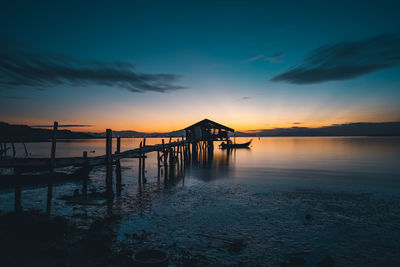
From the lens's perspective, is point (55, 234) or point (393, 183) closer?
point (55, 234)

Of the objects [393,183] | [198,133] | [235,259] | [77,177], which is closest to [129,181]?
[77,177]

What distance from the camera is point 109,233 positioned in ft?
26.3

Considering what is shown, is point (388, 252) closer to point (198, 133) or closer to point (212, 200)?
point (212, 200)

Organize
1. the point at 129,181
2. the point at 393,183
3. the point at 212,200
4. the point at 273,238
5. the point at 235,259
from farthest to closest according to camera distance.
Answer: the point at 129,181
the point at 393,183
the point at 212,200
the point at 273,238
the point at 235,259

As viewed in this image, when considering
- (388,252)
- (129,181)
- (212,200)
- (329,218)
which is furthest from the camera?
(129,181)

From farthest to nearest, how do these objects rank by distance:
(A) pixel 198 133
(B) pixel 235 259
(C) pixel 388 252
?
(A) pixel 198 133 → (C) pixel 388 252 → (B) pixel 235 259

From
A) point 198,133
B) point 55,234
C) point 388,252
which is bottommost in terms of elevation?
point 388,252

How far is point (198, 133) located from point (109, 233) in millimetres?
37601

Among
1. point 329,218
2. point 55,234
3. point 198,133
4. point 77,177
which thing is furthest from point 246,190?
point 198,133

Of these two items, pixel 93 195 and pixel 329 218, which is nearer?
pixel 329 218

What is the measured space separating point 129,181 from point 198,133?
27090mm

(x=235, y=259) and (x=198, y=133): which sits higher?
(x=198, y=133)

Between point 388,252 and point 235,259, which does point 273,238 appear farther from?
point 388,252

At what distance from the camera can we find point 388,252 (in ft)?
23.2
